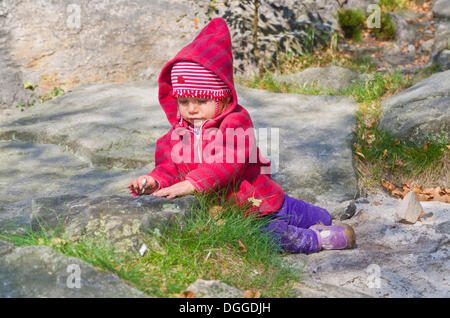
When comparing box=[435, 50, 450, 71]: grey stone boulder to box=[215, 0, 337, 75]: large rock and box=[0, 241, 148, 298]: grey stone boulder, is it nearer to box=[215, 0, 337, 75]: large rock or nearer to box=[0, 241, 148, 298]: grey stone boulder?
box=[215, 0, 337, 75]: large rock

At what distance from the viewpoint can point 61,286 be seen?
2.01m

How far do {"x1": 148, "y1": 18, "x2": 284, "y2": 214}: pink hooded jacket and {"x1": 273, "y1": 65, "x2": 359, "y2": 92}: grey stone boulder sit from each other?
330 centimetres

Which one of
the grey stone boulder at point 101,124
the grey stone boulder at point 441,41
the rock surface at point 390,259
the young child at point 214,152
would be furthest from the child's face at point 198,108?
the grey stone boulder at point 441,41

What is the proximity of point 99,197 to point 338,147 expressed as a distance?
100 inches

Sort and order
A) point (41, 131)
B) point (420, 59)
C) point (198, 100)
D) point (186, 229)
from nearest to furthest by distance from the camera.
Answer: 1. point (186, 229)
2. point (198, 100)
3. point (41, 131)
4. point (420, 59)

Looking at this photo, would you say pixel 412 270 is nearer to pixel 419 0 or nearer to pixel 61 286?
pixel 61 286

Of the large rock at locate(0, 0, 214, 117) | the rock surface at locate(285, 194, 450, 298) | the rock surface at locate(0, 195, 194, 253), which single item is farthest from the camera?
the large rock at locate(0, 0, 214, 117)

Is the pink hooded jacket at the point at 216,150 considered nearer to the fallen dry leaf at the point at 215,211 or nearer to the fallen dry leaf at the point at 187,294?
the fallen dry leaf at the point at 215,211

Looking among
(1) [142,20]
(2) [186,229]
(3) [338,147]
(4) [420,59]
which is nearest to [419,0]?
(4) [420,59]

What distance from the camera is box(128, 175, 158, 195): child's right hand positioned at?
3.01 metres

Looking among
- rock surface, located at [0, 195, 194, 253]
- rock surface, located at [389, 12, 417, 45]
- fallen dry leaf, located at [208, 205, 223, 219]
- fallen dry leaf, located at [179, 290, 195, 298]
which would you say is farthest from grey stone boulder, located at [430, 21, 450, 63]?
fallen dry leaf, located at [179, 290, 195, 298]

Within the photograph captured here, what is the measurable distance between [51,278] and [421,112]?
388 centimetres

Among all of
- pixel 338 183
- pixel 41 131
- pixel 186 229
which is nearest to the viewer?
pixel 186 229

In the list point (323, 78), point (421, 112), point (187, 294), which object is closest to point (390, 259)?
point (187, 294)
